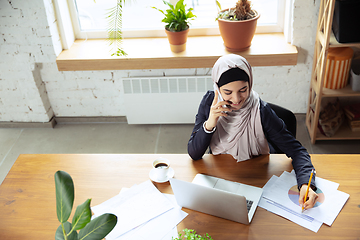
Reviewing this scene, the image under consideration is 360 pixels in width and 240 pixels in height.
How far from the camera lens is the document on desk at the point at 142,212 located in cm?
127

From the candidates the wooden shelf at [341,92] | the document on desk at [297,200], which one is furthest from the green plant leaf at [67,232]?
the wooden shelf at [341,92]

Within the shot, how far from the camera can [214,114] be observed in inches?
60.4

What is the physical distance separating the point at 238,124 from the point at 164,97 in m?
1.44

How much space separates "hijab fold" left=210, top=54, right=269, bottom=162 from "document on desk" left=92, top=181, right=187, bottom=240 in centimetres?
43

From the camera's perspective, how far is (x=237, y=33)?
2.56 metres

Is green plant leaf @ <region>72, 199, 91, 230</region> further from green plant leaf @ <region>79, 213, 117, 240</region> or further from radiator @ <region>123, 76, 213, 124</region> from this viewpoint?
radiator @ <region>123, 76, 213, 124</region>

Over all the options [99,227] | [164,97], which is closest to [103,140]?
[164,97]

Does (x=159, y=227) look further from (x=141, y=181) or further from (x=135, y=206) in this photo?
(x=141, y=181)

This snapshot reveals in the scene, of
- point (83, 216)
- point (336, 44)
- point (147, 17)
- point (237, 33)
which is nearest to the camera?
point (83, 216)

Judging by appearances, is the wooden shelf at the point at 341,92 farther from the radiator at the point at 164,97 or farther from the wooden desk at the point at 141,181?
the wooden desk at the point at 141,181

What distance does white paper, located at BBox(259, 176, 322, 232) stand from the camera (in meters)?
1.23

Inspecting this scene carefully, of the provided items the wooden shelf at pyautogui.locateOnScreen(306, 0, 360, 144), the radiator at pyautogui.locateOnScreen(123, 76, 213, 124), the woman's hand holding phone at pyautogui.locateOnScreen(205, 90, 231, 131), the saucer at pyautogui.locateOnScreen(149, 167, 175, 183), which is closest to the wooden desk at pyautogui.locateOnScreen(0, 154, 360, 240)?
the saucer at pyautogui.locateOnScreen(149, 167, 175, 183)

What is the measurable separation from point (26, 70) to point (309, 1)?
248cm

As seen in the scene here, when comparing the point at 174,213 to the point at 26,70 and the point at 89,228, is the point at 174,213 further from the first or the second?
the point at 26,70
